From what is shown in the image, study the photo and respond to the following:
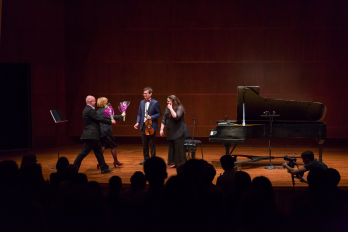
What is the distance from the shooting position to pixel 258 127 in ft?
18.6

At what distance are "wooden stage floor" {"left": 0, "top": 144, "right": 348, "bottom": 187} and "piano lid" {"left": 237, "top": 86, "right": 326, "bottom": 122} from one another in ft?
2.86

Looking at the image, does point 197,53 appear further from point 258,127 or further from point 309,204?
point 309,204

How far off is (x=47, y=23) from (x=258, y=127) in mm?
5567

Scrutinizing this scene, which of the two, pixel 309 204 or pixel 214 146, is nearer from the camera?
pixel 309 204

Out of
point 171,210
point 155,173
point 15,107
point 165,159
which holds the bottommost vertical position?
point 165,159

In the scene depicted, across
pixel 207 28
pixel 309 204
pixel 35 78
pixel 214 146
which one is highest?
pixel 207 28

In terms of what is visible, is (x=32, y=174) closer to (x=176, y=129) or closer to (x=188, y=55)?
(x=176, y=129)

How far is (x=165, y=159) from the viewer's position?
21.9ft

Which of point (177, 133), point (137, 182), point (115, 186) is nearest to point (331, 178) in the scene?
point (137, 182)

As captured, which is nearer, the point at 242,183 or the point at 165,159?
the point at 242,183

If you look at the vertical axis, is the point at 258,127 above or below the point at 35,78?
below

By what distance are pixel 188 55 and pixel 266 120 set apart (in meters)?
3.14

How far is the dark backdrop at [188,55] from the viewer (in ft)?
26.6

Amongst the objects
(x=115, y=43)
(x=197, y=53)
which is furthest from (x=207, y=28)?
(x=115, y=43)
